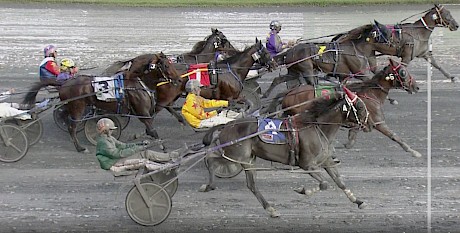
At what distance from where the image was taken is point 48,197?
29.3 ft

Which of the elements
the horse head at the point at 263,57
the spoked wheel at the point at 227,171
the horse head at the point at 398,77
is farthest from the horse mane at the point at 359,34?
the spoked wheel at the point at 227,171

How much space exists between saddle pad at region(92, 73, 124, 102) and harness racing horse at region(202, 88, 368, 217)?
275cm

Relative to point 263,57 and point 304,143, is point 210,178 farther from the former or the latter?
point 263,57

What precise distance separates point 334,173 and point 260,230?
1210mm

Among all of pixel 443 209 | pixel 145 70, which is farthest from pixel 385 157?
pixel 145 70

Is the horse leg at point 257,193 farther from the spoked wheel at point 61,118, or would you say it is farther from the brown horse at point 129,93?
the spoked wheel at point 61,118

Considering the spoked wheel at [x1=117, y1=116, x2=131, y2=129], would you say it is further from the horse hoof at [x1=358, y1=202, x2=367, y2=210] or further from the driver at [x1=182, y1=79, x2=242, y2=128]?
the horse hoof at [x1=358, y1=202, x2=367, y2=210]

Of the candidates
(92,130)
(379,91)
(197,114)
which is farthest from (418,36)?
(92,130)

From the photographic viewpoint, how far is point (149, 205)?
26.3 feet

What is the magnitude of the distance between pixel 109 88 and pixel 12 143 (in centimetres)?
169

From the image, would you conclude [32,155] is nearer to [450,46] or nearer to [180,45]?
[180,45]

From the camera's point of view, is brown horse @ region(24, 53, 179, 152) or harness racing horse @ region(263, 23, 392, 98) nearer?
brown horse @ region(24, 53, 179, 152)

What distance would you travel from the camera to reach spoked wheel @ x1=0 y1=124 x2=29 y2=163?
10.2m

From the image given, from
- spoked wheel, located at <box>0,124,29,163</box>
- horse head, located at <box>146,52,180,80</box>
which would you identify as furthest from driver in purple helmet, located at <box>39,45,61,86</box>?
horse head, located at <box>146,52,180,80</box>
